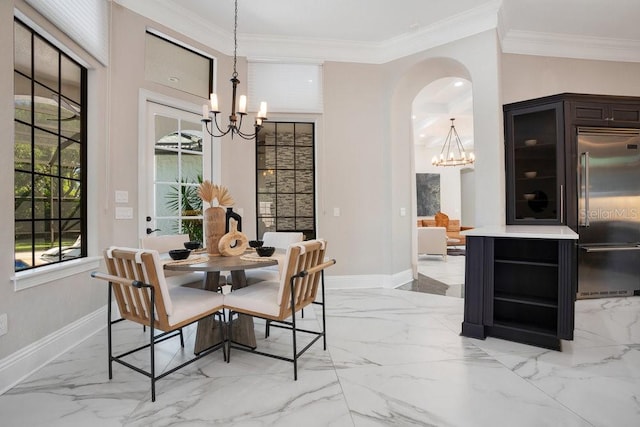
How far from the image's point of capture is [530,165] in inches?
143

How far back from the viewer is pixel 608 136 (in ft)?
11.8

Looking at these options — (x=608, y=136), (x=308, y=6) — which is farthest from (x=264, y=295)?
(x=608, y=136)

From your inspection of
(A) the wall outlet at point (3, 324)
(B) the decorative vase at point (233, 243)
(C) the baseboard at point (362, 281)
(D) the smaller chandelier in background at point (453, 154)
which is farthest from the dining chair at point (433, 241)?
(A) the wall outlet at point (3, 324)

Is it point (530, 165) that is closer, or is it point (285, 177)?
point (530, 165)

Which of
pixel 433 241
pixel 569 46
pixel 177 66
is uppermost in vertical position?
pixel 569 46

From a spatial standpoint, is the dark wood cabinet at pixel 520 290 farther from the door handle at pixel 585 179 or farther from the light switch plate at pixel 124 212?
the light switch plate at pixel 124 212

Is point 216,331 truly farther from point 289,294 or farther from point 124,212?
Answer: point 124,212

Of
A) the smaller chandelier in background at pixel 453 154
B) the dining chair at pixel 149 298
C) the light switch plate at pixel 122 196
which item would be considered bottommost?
the dining chair at pixel 149 298

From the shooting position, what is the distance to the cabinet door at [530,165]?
3555 millimetres

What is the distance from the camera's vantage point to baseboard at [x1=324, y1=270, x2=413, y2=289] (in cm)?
429

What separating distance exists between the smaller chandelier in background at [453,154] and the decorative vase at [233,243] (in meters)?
6.40

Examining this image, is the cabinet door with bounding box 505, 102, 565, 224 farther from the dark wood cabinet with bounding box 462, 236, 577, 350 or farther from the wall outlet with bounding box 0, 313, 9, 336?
the wall outlet with bounding box 0, 313, 9, 336

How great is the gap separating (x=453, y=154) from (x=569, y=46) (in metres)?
4.26

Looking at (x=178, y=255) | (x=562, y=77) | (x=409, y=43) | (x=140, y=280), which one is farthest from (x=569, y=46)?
(x=140, y=280)
